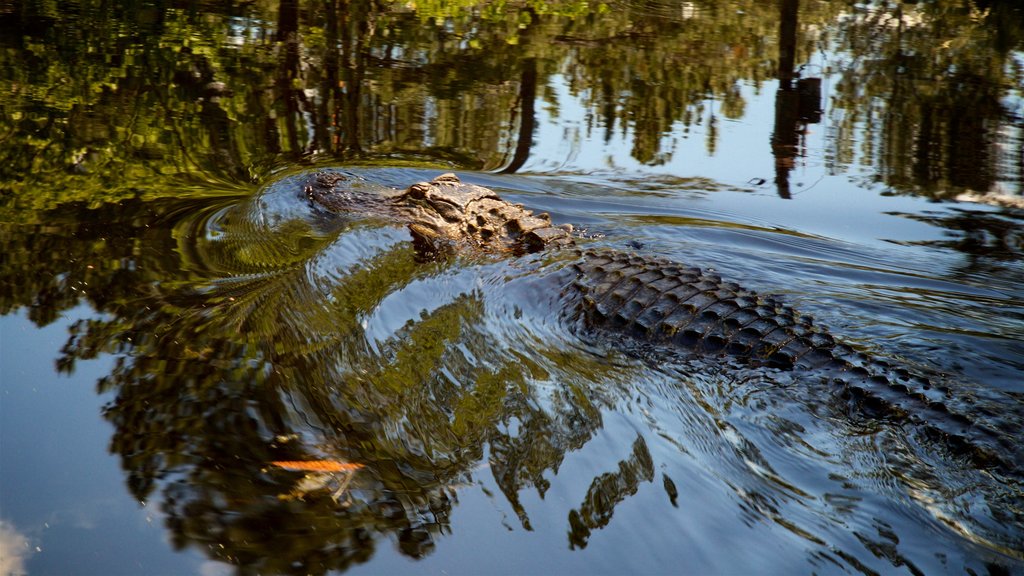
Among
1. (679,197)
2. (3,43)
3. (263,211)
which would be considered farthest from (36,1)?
(679,197)

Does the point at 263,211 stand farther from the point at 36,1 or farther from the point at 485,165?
the point at 36,1

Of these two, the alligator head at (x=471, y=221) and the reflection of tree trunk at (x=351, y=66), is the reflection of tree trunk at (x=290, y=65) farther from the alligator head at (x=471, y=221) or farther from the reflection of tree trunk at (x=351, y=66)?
the alligator head at (x=471, y=221)

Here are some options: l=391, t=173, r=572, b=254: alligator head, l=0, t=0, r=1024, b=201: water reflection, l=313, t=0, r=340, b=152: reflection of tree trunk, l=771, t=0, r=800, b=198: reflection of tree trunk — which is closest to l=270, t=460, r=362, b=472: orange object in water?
l=391, t=173, r=572, b=254: alligator head

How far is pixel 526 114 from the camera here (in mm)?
7156

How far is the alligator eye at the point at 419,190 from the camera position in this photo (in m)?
4.90

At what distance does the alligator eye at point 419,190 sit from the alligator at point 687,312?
1cm

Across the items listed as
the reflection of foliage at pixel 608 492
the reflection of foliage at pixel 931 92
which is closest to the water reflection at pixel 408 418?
the reflection of foliage at pixel 608 492

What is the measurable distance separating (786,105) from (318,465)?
6.57m

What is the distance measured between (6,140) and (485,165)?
3.24 meters

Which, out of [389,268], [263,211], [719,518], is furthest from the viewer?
[263,211]

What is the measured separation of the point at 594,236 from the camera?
4.92 metres

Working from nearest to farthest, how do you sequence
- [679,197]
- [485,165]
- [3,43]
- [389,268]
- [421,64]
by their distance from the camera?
[389,268]
[679,197]
[485,165]
[3,43]
[421,64]

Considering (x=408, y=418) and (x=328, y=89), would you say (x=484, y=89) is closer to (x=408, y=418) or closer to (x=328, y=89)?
(x=328, y=89)

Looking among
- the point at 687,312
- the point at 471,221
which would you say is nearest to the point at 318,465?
the point at 687,312
